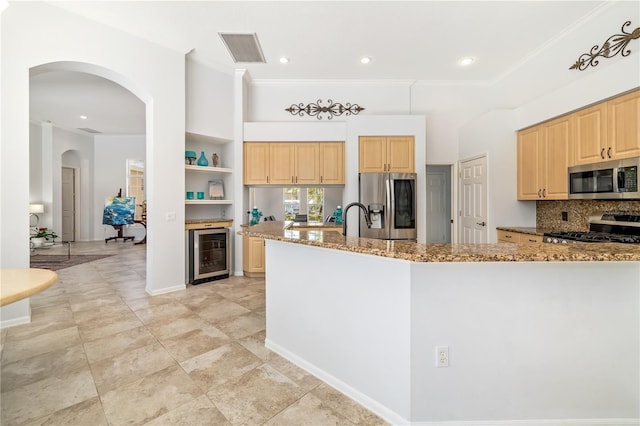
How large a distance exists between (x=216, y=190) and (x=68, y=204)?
257 inches

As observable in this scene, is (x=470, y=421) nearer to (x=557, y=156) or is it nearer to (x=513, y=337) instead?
(x=513, y=337)

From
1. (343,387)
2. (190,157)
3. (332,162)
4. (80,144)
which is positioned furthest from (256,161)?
(80,144)

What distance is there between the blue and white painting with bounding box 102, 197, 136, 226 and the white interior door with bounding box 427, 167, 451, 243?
8.21 meters

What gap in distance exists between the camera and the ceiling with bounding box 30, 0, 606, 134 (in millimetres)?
2879

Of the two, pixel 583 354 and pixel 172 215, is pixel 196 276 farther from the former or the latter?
pixel 583 354

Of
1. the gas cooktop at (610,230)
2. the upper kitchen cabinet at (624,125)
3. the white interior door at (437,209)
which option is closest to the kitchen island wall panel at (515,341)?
the gas cooktop at (610,230)

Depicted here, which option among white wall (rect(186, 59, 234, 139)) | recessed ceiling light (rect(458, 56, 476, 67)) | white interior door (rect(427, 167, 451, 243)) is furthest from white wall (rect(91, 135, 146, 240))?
recessed ceiling light (rect(458, 56, 476, 67))

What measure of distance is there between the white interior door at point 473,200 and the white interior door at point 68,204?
33.3 ft

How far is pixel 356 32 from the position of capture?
10.9ft

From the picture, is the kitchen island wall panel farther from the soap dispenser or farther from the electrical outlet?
the soap dispenser

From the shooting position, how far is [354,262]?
1653mm

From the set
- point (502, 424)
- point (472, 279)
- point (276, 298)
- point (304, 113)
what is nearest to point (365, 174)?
point (304, 113)

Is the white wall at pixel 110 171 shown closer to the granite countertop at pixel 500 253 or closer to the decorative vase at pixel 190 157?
the decorative vase at pixel 190 157

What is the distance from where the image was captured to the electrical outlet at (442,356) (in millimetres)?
1403
